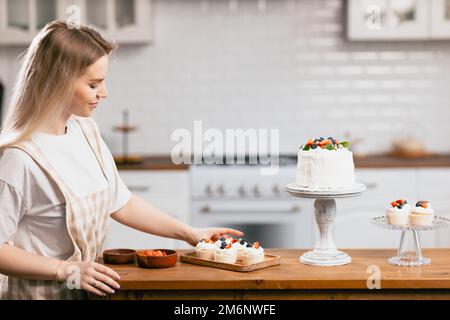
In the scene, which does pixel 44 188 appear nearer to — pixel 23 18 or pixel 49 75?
pixel 49 75

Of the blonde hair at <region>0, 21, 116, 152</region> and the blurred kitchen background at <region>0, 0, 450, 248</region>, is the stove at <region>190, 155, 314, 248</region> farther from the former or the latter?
the blonde hair at <region>0, 21, 116, 152</region>

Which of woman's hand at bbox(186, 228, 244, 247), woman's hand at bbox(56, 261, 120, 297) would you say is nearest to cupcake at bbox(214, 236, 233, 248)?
woman's hand at bbox(186, 228, 244, 247)

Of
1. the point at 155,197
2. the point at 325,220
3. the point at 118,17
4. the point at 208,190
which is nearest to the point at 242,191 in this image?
the point at 208,190

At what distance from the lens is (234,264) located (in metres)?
2.15

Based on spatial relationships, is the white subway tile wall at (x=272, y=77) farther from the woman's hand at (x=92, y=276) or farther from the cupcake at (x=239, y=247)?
the woman's hand at (x=92, y=276)

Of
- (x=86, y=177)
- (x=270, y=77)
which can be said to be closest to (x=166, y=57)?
(x=270, y=77)

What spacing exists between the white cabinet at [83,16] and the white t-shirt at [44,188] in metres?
2.43

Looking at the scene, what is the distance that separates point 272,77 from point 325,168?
2.87 meters

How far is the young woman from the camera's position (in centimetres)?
204

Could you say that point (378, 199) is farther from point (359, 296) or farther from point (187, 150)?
point (359, 296)

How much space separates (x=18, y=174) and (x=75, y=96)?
28 centimetres

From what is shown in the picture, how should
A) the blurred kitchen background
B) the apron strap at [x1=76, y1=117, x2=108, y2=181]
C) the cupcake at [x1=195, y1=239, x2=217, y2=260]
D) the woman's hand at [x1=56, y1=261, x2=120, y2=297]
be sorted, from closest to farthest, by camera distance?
the woman's hand at [x1=56, y1=261, x2=120, y2=297] → the cupcake at [x1=195, y1=239, x2=217, y2=260] → the apron strap at [x1=76, y1=117, x2=108, y2=181] → the blurred kitchen background

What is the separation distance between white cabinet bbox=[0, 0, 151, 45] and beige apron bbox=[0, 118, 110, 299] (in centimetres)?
248

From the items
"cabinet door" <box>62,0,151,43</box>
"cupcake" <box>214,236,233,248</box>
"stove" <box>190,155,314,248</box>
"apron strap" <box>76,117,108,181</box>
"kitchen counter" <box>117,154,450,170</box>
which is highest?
"cabinet door" <box>62,0,151,43</box>
